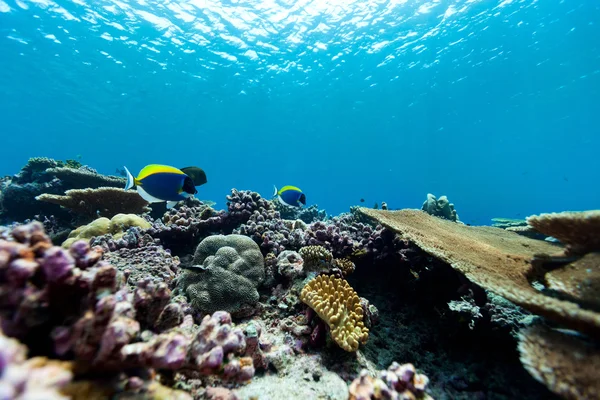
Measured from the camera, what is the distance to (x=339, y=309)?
8.76ft

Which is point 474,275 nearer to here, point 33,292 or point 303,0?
point 33,292

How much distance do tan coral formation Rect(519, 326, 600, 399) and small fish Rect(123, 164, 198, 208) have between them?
3.90 m

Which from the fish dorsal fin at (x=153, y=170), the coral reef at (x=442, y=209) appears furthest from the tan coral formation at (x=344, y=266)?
the coral reef at (x=442, y=209)

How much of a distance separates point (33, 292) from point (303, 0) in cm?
2410

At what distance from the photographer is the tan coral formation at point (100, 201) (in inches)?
225

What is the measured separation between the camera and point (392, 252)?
4016mm

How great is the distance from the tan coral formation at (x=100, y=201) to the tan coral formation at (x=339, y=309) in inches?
211

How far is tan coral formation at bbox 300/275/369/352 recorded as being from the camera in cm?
257

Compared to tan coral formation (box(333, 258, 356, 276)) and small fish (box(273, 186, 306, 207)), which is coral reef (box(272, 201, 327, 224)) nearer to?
small fish (box(273, 186, 306, 207))

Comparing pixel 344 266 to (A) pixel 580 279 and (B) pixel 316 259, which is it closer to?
(B) pixel 316 259

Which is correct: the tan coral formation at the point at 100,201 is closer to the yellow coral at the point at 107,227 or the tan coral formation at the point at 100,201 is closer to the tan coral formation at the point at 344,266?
the yellow coral at the point at 107,227

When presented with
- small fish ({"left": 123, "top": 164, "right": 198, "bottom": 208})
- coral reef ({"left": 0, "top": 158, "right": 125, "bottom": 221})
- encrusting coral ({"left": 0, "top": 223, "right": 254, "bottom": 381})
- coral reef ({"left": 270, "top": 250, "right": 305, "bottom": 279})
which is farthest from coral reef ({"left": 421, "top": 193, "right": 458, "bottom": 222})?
coral reef ({"left": 0, "top": 158, "right": 125, "bottom": 221})

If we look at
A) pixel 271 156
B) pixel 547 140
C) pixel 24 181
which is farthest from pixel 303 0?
pixel 547 140

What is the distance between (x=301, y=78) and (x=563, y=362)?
3796cm
